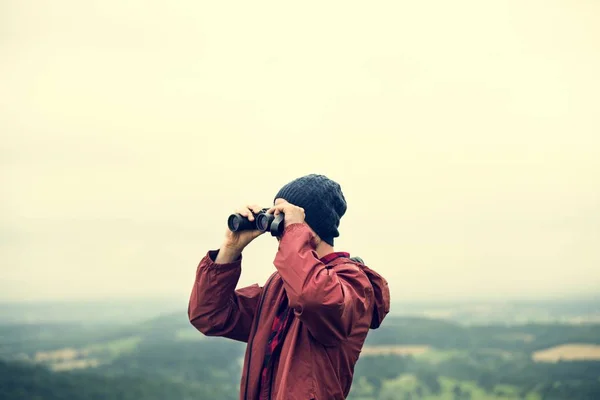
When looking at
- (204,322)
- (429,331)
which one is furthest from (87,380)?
(204,322)

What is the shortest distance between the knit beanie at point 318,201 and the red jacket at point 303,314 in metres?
0.11

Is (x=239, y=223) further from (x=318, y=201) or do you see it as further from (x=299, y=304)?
(x=299, y=304)

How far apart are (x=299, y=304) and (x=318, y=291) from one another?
0.05m

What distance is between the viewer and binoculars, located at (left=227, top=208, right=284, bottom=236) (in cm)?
171

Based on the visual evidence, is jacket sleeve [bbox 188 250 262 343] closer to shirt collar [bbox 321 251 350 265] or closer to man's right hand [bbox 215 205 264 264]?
man's right hand [bbox 215 205 264 264]

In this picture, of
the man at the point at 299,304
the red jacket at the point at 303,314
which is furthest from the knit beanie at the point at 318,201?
the red jacket at the point at 303,314

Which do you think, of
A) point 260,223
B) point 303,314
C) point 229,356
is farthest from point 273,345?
point 229,356

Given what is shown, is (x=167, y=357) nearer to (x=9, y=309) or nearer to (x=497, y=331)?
(x=9, y=309)

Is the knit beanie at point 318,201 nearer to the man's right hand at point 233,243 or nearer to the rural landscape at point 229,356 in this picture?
the man's right hand at point 233,243

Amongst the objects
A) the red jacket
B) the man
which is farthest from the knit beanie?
the red jacket

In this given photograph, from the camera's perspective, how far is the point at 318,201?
5.93 feet

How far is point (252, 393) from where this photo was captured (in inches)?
67.1

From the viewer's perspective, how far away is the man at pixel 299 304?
1567 millimetres

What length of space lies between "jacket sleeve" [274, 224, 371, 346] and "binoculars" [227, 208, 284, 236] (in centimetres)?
4
